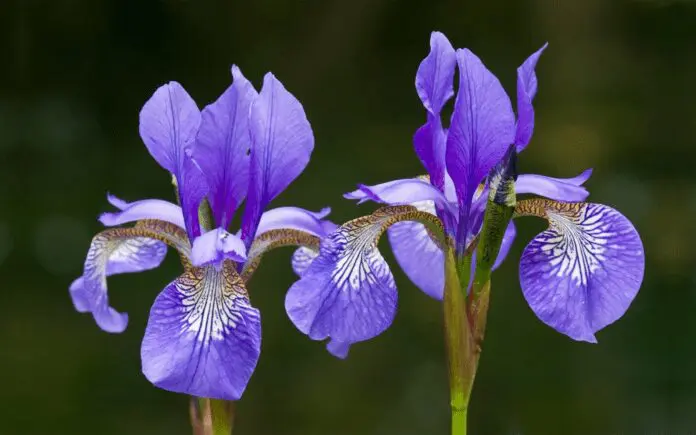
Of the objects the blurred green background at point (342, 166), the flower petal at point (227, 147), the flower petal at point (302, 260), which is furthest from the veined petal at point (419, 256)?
→ the blurred green background at point (342, 166)

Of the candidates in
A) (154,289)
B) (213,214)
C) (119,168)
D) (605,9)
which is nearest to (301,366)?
(154,289)

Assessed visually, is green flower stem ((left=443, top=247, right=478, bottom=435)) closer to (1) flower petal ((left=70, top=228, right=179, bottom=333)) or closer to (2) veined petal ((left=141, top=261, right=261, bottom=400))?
(2) veined petal ((left=141, top=261, right=261, bottom=400))

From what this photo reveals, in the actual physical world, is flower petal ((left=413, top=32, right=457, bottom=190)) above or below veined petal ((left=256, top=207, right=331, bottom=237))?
above

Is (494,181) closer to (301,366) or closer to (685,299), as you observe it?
(301,366)

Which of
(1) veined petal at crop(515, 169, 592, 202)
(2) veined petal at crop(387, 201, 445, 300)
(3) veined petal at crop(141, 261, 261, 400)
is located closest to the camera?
(3) veined petal at crop(141, 261, 261, 400)


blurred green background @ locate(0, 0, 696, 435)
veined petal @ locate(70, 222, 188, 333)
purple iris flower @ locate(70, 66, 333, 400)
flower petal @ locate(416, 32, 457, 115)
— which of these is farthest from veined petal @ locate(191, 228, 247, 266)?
blurred green background @ locate(0, 0, 696, 435)

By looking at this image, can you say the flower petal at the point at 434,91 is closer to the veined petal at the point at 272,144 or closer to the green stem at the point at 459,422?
the veined petal at the point at 272,144

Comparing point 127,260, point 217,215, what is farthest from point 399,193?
point 127,260
